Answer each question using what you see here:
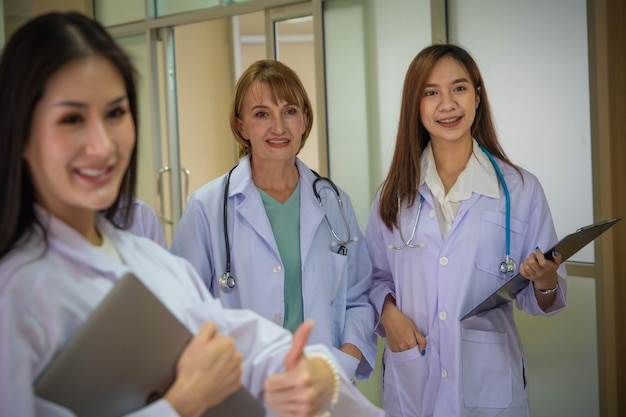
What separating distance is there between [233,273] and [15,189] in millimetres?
1028

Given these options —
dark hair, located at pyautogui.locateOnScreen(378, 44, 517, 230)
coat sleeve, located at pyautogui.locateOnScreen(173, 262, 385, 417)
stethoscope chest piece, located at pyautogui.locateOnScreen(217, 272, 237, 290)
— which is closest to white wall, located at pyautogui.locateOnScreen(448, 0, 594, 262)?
dark hair, located at pyautogui.locateOnScreen(378, 44, 517, 230)

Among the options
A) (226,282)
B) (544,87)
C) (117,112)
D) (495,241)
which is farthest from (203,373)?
(544,87)

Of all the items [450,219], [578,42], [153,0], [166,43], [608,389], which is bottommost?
[608,389]

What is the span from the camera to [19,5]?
4.68 meters

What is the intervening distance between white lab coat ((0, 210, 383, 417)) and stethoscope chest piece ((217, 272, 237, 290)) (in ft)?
2.30

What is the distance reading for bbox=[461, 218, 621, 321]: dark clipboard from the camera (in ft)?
5.42

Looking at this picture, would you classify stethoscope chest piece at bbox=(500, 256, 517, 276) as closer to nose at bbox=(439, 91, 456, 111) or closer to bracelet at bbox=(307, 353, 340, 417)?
nose at bbox=(439, 91, 456, 111)

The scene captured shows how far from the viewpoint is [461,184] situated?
1.98 m

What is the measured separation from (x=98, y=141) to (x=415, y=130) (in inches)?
50.9

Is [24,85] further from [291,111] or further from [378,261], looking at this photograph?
[378,261]

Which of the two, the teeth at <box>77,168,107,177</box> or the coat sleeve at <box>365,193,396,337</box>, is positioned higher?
the teeth at <box>77,168,107,177</box>

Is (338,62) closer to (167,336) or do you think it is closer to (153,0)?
(153,0)

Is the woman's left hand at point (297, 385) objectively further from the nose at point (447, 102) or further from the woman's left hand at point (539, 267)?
the nose at point (447, 102)

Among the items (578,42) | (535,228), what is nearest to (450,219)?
(535,228)
